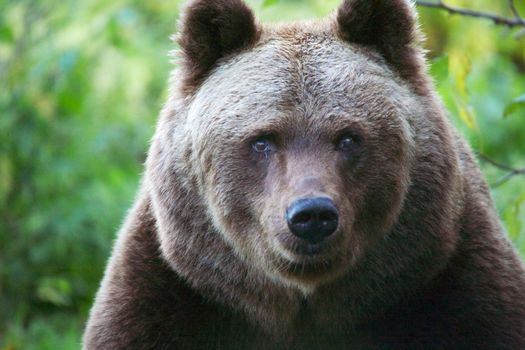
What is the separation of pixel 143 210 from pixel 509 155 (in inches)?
270

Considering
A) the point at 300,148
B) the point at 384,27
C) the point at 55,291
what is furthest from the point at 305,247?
the point at 55,291

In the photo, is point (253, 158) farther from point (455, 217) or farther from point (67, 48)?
point (67, 48)

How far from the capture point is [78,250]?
32.0 feet

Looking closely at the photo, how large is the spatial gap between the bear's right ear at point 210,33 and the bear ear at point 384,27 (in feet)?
1.61

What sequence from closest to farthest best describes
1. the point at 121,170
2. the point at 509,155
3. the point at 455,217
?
the point at 455,217 < the point at 121,170 < the point at 509,155

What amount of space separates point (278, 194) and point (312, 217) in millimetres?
301

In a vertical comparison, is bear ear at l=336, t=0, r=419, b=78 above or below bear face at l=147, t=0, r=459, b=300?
above

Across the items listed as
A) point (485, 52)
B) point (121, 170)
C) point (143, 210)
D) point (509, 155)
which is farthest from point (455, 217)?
point (485, 52)

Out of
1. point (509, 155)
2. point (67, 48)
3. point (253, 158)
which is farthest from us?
point (509, 155)

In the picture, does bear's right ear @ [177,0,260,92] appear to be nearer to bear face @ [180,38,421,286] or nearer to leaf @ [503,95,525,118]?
bear face @ [180,38,421,286]

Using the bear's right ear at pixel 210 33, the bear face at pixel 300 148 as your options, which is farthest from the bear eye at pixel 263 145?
the bear's right ear at pixel 210 33

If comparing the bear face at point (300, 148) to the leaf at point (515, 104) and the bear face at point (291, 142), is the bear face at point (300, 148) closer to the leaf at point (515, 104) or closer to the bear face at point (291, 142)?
the bear face at point (291, 142)

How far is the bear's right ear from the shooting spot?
5.53 metres

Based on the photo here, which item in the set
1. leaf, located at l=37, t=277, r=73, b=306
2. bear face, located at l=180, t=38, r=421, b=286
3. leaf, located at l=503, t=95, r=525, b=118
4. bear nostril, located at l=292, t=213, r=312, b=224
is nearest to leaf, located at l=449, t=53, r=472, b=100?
leaf, located at l=503, t=95, r=525, b=118
